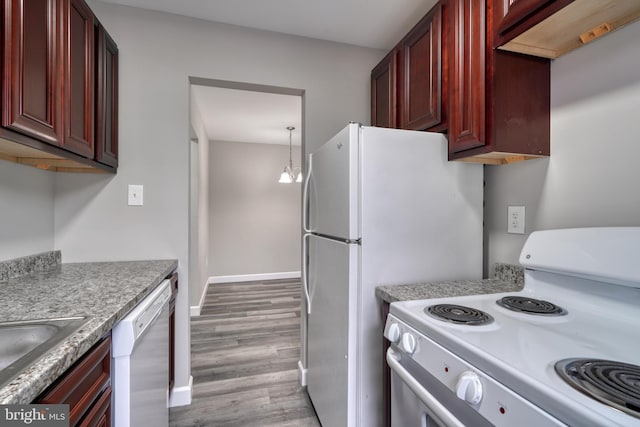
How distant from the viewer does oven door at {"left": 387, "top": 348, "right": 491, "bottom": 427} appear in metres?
0.70

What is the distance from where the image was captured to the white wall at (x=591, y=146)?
100 centimetres

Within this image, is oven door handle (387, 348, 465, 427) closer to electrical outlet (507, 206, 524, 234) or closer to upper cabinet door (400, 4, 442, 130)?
electrical outlet (507, 206, 524, 234)

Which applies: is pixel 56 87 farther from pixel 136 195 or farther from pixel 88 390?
pixel 88 390

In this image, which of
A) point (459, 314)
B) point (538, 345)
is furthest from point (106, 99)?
point (538, 345)

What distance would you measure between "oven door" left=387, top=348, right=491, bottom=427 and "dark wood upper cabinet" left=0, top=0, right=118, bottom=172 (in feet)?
4.90

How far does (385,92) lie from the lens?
198cm

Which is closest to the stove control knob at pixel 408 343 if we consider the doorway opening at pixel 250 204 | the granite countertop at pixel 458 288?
the granite countertop at pixel 458 288

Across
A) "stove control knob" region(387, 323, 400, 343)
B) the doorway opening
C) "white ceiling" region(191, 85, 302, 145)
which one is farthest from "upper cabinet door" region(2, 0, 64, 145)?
the doorway opening

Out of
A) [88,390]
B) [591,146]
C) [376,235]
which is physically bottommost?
[88,390]

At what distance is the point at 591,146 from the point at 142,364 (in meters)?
1.90

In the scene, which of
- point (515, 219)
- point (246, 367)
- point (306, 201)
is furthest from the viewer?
point (246, 367)

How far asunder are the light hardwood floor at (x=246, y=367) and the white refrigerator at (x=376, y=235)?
1.55 ft

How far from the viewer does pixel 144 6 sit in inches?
70.2

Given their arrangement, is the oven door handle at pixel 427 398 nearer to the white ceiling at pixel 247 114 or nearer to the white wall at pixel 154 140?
the white wall at pixel 154 140
